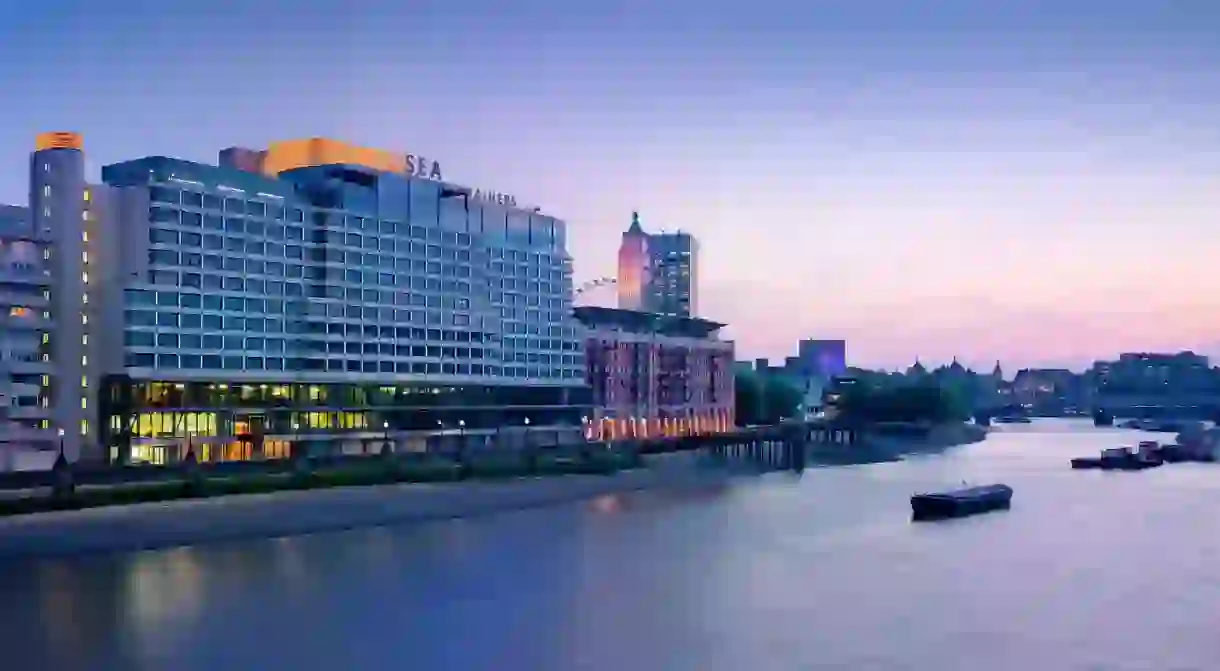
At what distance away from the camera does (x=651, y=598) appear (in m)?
45.4

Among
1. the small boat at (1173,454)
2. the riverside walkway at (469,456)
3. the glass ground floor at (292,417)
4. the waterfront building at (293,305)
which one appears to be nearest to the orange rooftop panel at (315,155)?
the waterfront building at (293,305)

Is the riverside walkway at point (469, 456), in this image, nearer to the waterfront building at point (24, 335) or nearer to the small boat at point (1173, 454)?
the waterfront building at point (24, 335)

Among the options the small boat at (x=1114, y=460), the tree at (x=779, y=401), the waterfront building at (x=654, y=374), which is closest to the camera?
the small boat at (x=1114, y=460)

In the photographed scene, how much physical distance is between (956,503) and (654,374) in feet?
213

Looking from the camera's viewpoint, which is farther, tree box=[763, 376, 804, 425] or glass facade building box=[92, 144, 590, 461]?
tree box=[763, 376, 804, 425]

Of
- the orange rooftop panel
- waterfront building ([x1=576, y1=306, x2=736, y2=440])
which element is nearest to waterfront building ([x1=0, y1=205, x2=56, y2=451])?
the orange rooftop panel

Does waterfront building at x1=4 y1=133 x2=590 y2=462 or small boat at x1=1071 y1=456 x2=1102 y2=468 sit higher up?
waterfront building at x1=4 y1=133 x2=590 y2=462

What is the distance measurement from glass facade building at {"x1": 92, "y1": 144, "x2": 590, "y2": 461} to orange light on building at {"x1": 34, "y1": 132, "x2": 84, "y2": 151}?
4.53m

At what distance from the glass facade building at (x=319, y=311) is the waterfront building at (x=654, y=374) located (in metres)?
11.9

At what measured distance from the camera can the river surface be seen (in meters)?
36.1

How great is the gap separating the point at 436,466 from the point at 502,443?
22015mm

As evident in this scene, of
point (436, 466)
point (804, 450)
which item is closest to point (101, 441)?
point (436, 466)

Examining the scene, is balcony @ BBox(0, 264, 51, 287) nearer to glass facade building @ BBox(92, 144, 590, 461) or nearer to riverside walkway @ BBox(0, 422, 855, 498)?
glass facade building @ BBox(92, 144, 590, 461)

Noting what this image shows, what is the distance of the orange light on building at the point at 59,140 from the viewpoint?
241 ft
